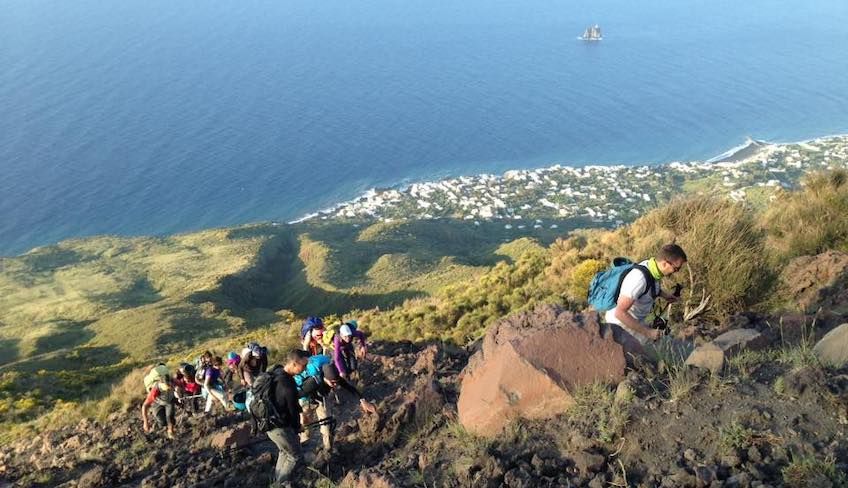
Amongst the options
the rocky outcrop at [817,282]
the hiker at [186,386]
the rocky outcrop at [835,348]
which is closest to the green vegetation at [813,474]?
the rocky outcrop at [835,348]

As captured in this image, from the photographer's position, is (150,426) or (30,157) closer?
(150,426)

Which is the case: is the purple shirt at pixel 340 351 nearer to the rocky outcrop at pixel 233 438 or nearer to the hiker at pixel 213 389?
the rocky outcrop at pixel 233 438

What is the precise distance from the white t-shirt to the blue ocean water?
79.1m

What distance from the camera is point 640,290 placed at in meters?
6.20

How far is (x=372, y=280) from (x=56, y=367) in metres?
18.7

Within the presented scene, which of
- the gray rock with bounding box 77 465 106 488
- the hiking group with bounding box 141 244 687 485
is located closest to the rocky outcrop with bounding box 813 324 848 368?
the hiking group with bounding box 141 244 687 485

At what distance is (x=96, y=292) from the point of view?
42.7m

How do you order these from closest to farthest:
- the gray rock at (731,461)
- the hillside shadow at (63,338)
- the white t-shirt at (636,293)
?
1. the gray rock at (731,461)
2. the white t-shirt at (636,293)
3. the hillside shadow at (63,338)

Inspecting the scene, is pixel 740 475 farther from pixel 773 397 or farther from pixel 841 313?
pixel 841 313

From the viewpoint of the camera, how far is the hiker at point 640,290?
20.0 feet

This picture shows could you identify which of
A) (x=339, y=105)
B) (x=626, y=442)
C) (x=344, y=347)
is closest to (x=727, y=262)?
(x=626, y=442)

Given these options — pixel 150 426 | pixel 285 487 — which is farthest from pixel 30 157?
pixel 285 487

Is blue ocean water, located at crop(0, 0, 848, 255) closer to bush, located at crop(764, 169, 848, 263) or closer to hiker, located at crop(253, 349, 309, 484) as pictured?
bush, located at crop(764, 169, 848, 263)

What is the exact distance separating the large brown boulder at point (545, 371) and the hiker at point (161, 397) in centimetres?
623
